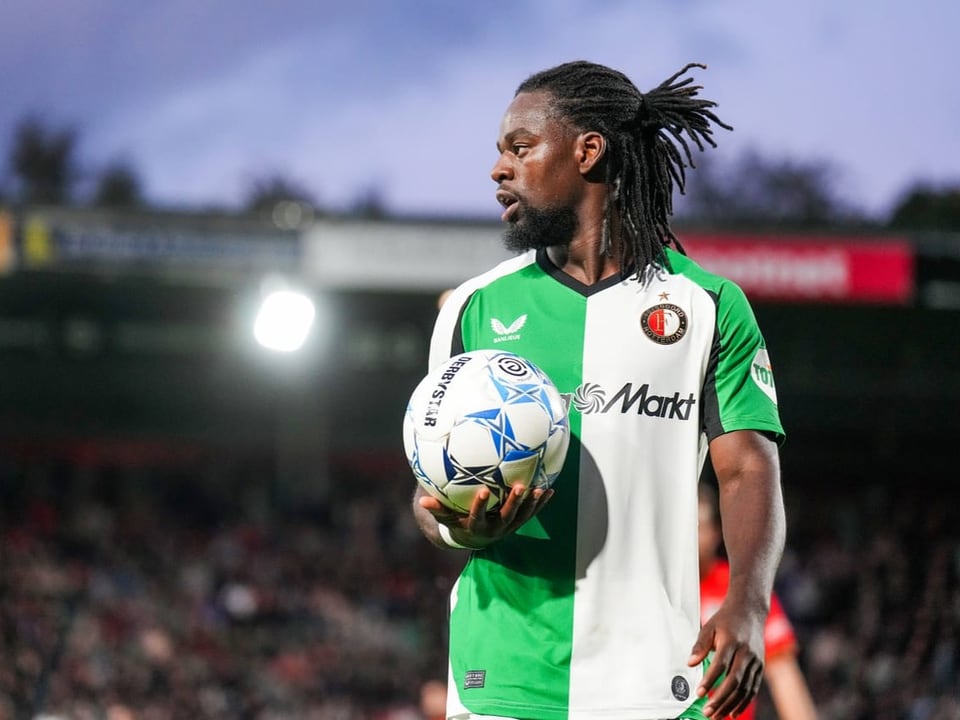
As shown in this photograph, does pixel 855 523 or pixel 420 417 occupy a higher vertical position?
pixel 420 417

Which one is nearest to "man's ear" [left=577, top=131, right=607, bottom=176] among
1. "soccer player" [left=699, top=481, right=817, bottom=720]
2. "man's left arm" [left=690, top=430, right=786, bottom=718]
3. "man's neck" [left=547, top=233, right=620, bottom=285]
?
"man's neck" [left=547, top=233, right=620, bottom=285]

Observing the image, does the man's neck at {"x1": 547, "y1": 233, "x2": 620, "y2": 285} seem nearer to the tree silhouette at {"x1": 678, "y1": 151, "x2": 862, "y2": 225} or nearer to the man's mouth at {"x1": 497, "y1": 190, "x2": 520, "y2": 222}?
the man's mouth at {"x1": 497, "y1": 190, "x2": 520, "y2": 222}

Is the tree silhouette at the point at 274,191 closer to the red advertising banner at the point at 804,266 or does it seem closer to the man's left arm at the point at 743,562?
the red advertising banner at the point at 804,266

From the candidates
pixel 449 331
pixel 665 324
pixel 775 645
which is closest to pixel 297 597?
pixel 775 645

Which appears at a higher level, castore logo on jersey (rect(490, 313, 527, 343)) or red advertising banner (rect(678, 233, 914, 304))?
red advertising banner (rect(678, 233, 914, 304))

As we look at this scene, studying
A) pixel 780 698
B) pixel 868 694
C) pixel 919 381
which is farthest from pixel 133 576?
pixel 780 698

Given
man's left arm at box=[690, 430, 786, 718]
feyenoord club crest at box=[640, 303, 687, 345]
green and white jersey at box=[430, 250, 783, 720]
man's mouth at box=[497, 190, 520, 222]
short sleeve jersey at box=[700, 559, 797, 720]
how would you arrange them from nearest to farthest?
man's left arm at box=[690, 430, 786, 718], green and white jersey at box=[430, 250, 783, 720], feyenoord club crest at box=[640, 303, 687, 345], man's mouth at box=[497, 190, 520, 222], short sleeve jersey at box=[700, 559, 797, 720]

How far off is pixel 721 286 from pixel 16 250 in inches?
578

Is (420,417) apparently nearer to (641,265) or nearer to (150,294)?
(641,265)

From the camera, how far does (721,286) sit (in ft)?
9.59

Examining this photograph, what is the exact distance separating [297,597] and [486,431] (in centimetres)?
1583

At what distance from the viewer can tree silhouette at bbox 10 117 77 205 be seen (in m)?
38.2

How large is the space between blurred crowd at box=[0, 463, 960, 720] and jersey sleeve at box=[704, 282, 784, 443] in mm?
10454

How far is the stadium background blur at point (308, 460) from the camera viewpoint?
16.1 metres
